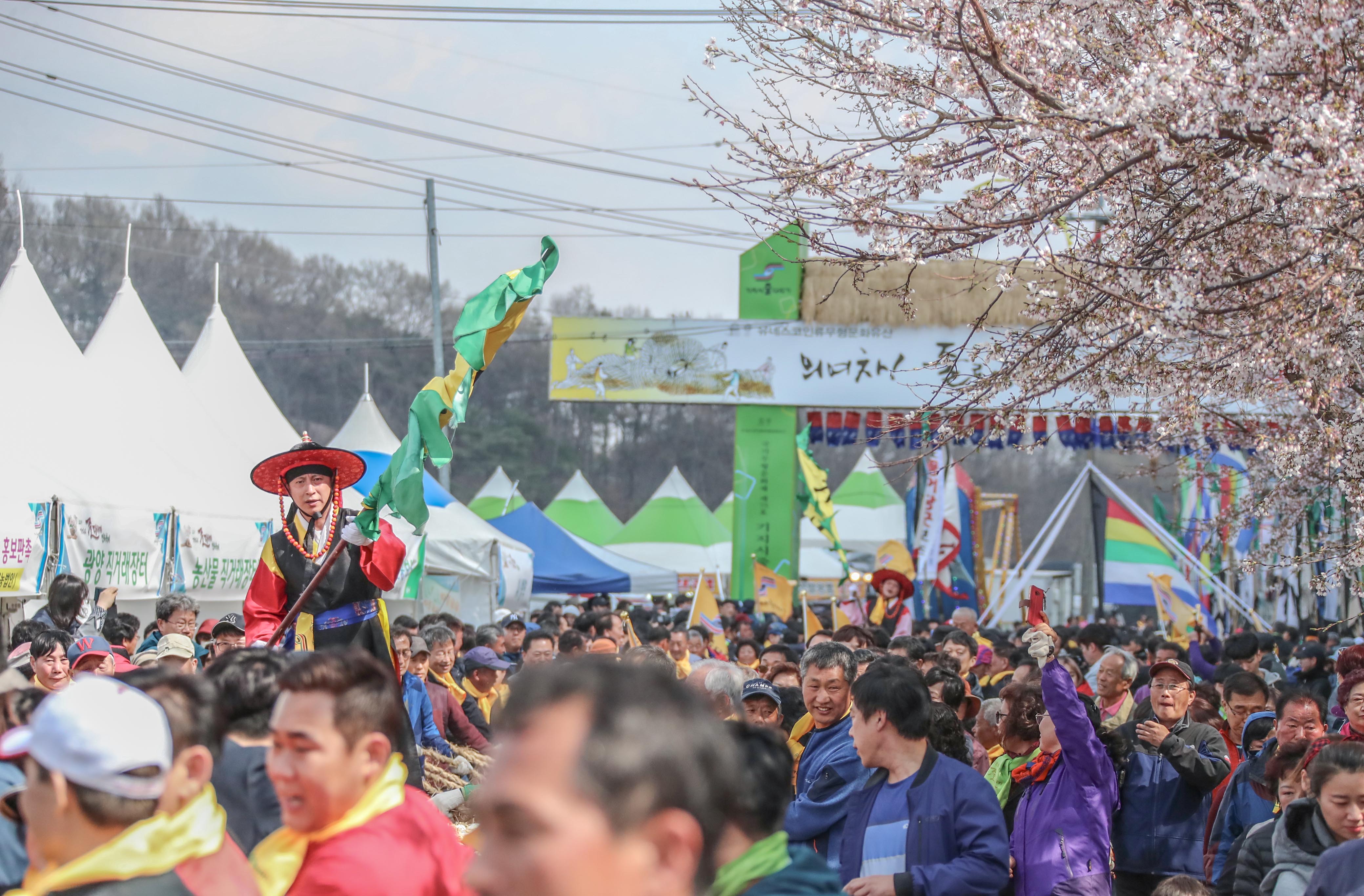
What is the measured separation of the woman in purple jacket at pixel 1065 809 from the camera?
4695 mm

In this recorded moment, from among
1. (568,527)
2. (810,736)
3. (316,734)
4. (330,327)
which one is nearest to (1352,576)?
(810,736)

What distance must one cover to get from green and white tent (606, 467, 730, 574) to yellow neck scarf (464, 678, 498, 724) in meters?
23.2

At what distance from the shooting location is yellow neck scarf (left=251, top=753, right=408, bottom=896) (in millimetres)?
2389

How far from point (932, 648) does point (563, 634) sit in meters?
3.76

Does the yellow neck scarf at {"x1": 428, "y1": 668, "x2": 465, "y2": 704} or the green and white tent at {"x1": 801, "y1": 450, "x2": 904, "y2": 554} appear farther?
the green and white tent at {"x1": 801, "y1": 450, "x2": 904, "y2": 554}

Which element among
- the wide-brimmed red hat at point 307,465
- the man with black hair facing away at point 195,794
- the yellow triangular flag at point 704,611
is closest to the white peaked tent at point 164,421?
the yellow triangular flag at point 704,611

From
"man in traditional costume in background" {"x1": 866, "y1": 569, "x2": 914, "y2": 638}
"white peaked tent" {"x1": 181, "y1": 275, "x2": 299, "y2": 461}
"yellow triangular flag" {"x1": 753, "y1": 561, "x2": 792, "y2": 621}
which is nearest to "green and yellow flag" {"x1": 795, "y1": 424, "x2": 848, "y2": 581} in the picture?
"yellow triangular flag" {"x1": 753, "y1": 561, "x2": 792, "y2": 621}

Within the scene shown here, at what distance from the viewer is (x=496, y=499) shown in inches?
1401

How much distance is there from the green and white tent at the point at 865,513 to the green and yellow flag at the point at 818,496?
18.7m

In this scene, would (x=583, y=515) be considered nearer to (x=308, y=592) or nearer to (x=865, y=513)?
(x=865, y=513)

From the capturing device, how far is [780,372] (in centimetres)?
2370

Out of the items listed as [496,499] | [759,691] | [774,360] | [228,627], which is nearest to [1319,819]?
[759,691]

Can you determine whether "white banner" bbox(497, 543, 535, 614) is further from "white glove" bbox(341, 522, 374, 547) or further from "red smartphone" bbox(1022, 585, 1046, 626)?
"red smartphone" bbox(1022, 585, 1046, 626)

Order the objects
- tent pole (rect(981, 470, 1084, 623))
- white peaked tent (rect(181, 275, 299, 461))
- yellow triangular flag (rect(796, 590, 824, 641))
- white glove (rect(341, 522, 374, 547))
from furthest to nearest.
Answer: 1. tent pole (rect(981, 470, 1084, 623))
2. white peaked tent (rect(181, 275, 299, 461))
3. yellow triangular flag (rect(796, 590, 824, 641))
4. white glove (rect(341, 522, 374, 547))
